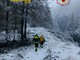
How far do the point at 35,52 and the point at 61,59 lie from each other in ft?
18.2

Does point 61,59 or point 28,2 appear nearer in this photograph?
point 61,59

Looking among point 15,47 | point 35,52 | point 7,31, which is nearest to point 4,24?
point 7,31

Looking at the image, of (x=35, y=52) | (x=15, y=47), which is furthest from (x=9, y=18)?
(x=35, y=52)

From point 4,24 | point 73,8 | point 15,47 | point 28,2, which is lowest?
point 73,8

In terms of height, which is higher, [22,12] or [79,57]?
[22,12]

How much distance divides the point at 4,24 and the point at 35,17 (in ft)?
16.7

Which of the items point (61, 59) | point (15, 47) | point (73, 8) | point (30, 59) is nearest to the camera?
point (61, 59)

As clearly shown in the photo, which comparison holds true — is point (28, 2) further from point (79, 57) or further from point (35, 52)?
point (79, 57)

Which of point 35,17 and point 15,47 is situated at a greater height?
point 35,17

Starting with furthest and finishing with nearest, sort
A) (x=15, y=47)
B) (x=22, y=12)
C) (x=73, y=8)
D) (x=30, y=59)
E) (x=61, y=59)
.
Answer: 1. (x=73, y=8)
2. (x=22, y=12)
3. (x=15, y=47)
4. (x=30, y=59)
5. (x=61, y=59)

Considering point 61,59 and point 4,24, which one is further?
point 4,24

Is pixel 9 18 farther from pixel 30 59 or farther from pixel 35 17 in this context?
pixel 30 59

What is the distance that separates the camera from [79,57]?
102 ft

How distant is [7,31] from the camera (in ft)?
133
